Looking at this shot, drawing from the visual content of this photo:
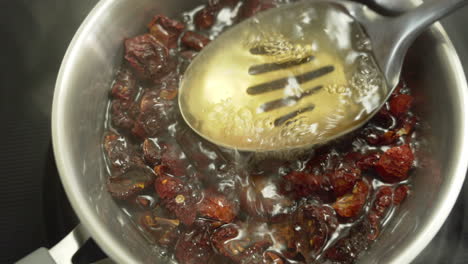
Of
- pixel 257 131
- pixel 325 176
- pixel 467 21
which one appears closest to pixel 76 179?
pixel 257 131

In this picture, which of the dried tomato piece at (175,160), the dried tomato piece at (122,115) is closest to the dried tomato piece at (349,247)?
the dried tomato piece at (175,160)

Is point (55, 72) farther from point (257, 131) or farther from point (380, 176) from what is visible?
point (380, 176)

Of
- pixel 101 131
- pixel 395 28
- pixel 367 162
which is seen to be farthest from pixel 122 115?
pixel 395 28

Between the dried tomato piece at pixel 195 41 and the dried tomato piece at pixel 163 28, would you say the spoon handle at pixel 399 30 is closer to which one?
the dried tomato piece at pixel 195 41

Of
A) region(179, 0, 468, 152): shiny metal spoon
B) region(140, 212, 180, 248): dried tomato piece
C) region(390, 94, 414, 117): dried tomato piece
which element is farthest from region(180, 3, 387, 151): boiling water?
region(140, 212, 180, 248): dried tomato piece

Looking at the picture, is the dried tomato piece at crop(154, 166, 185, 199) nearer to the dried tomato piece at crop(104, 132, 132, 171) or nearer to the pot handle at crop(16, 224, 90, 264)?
the dried tomato piece at crop(104, 132, 132, 171)
